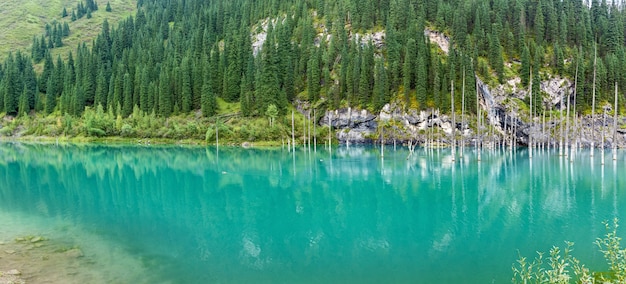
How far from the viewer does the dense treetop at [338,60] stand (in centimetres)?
11112

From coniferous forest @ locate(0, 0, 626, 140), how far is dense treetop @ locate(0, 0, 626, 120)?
399 millimetres

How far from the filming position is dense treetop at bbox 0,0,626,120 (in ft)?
365

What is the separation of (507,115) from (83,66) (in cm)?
14881

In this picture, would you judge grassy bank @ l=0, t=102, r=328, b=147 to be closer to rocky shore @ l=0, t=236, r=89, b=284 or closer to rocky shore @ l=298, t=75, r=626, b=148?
rocky shore @ l=298, t=75, r=626, b=148

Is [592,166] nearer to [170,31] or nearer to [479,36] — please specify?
[479,36]

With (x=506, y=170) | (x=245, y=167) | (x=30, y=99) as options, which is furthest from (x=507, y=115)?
(x=30, y=99)

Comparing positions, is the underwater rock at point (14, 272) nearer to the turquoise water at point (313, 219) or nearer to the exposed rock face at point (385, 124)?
the turquoise water at point (313, 219)

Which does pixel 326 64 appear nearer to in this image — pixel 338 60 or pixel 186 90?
pixel 338 60

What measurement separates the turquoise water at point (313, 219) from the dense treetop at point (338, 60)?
2457 inches

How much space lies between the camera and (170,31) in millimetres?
175875

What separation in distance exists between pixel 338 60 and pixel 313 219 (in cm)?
10768

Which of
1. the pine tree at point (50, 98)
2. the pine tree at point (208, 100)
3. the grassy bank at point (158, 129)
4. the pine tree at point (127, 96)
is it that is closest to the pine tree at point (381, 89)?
the grassy bank at point (158, 129)

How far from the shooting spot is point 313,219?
91.4 feet

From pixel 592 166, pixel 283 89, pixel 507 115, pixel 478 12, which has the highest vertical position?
pixel 478 12
